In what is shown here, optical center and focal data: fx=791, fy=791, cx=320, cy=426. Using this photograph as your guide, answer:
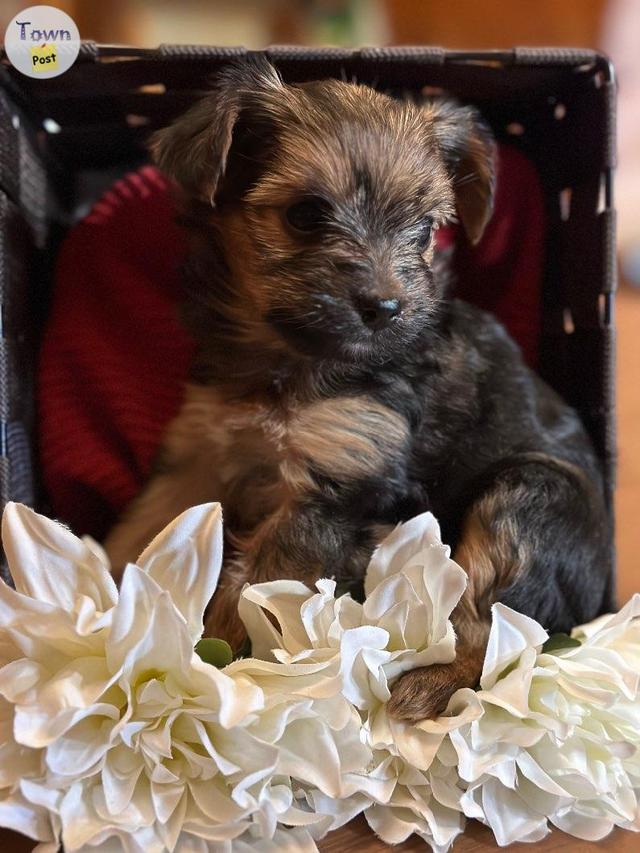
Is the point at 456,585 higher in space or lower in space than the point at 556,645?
higher

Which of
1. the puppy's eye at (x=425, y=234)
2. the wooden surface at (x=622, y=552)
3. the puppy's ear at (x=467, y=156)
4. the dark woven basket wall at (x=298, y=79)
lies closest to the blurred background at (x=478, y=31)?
the wooden surface at (x=622, y=552)

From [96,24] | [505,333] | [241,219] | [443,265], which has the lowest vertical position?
[505,333]

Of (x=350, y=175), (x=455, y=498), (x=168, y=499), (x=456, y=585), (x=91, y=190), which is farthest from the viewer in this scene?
(x=91, y=190)

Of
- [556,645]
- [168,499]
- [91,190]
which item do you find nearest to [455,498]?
[556,645]

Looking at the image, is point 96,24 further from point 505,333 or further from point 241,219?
point 505,333

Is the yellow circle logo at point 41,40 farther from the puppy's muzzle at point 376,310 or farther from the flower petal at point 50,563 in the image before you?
the flower petal at point 50,563

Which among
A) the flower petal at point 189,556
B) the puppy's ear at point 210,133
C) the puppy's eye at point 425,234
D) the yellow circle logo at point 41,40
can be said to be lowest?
the flower petal at point 189,556

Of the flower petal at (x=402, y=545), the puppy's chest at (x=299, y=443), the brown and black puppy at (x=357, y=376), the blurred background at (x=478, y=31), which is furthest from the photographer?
the blurred background at (x=478, y=31)
